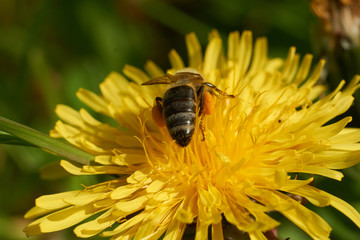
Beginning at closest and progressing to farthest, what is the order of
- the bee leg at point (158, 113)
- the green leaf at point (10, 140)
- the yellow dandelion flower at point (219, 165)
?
the yellow dandelion flower at point (219, 165), the green leaf at point (10, 140), the bee leg at point (158, 113)

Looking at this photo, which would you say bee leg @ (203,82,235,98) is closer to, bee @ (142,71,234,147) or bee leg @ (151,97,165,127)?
bee @ (142,71,234,147)

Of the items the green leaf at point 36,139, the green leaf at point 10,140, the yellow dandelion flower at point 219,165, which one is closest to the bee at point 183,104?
the yellow dandelion flower at point 219,165

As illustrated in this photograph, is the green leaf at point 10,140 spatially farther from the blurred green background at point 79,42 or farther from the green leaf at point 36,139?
the blurred green background at point 79,42

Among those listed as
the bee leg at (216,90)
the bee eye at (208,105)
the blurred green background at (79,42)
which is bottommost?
the bee eye at (208,105)

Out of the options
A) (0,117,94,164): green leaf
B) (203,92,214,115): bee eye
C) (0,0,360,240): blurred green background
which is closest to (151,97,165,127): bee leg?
(203,92,214,115): bee eye

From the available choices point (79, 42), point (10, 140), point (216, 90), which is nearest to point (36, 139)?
point (10, 140)

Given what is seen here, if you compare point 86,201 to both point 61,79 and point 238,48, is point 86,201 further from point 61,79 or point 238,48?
point 61,79

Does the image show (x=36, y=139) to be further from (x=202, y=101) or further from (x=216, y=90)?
(x=216, y=90)
